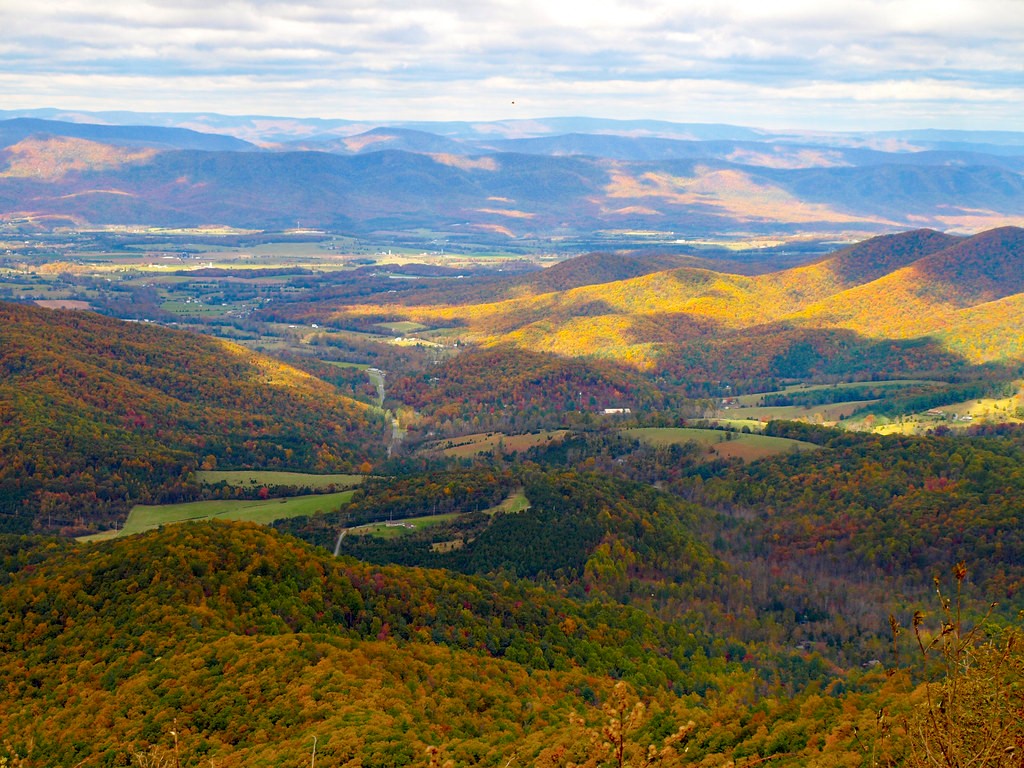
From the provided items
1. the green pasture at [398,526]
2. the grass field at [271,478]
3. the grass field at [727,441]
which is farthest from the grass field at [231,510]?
the grass field at [727,441]

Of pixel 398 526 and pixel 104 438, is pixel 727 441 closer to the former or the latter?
pixel 398 526

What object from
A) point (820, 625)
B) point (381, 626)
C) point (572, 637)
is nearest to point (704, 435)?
point (820, 625)

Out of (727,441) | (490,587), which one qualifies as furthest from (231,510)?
(727,441)

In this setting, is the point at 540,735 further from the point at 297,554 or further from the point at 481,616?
the point at 297,554

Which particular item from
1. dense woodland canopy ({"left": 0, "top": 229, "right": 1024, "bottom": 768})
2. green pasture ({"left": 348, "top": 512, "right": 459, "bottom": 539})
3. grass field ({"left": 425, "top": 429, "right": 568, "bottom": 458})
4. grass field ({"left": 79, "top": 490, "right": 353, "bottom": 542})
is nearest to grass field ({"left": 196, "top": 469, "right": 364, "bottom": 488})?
dense woodland canopy ({"left": 0, "top": 229, "right": 1024, "bottom": 768})

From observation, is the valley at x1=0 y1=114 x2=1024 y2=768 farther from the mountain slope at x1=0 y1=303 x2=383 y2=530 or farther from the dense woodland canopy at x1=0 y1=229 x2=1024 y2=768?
the mountain slope at x1=0 y1=303 x2=383 y2=530

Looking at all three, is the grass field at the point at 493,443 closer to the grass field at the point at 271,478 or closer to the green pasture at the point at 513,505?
the grass field at the point at 271,478
